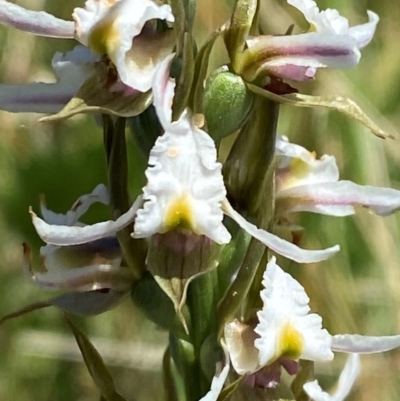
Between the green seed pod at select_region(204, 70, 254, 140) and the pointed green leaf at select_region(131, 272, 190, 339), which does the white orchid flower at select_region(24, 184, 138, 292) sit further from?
the green seed pod at select_region(204, 70, 254, 140)

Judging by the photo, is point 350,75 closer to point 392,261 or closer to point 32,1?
point 392,261

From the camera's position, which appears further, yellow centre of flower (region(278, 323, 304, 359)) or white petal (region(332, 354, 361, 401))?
white petal (region(332, 354, 361, 401))

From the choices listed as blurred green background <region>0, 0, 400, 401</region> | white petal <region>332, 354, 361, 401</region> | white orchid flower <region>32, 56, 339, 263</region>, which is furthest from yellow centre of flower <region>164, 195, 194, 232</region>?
blurred green background <region>0, 0, 400, 401</region>

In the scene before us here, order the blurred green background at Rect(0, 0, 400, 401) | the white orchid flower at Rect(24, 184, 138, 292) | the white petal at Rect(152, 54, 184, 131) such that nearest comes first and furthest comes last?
1. the white petal at Rect(152, 54, 184, 131)
2. the white orchid flower at Rect(24, 184, 138, 292)
3. the blurred green background at Rect(0, 0, 400, 401)

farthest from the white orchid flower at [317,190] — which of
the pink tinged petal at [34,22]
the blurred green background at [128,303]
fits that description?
the blurred green background at [128,303]

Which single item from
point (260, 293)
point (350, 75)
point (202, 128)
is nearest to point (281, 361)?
point (260, 293)

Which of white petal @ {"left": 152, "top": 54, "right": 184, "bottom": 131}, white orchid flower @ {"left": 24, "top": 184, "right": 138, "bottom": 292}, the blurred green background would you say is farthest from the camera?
the blurred green background

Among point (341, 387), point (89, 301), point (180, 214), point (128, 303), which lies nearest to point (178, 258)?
point (180, 214)
